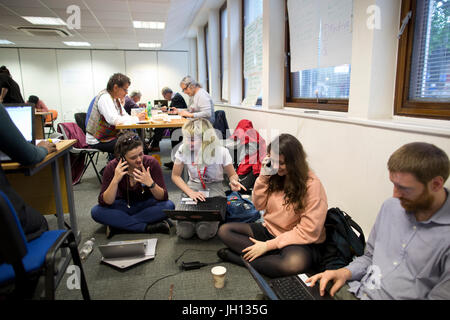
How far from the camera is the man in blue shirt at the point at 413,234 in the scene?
1.03 meters

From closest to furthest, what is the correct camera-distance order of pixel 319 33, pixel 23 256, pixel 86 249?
pixel 23 256
pixel 86 249
pixel 319 33

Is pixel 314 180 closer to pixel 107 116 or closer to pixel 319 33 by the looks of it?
pixel 319 33

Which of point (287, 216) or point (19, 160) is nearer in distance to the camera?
point (19, 160)

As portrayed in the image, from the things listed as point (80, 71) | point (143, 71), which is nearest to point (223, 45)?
point (143, 71)

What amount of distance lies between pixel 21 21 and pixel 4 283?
6520 millimetres

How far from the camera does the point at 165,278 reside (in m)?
1.79

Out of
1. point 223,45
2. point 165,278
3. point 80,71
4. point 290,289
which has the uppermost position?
point 223,45

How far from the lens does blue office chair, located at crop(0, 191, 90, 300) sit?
3.13ft

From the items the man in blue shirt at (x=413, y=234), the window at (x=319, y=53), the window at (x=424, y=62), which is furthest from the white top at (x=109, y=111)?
the man in blue shirt at (x=413, y=234)

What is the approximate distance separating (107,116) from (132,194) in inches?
54.4

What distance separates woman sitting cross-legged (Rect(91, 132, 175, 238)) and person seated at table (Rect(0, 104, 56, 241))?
72cm

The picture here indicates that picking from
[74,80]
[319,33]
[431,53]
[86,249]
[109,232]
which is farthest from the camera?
[74,80]

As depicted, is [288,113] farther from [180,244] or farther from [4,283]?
[4,283]

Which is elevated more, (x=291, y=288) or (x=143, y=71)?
(x=143, y=71)
